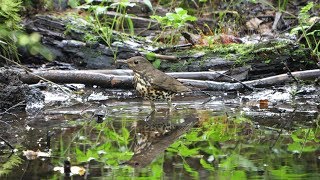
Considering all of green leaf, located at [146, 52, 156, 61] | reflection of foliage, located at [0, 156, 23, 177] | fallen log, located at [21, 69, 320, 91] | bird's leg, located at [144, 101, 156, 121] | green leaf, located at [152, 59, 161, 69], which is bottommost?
reflection of foliage, located at [0, 156, 23, 177]

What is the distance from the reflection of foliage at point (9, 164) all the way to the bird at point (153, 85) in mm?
2611

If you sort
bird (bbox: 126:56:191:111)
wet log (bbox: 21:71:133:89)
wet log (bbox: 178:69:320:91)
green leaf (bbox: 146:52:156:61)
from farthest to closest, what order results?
1. green leaf (bbox: 146:52:156:61)
2. wet log (bbox: 178:69:320:91)
3. wet log (bbox: 21:71:133:89)
4. bird (bbox: 126:56:191:111)

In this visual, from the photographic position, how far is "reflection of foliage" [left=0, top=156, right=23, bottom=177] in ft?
14.4

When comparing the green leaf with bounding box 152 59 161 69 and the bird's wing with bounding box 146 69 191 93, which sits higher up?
the green leaf with bounding box 152 59 161 69

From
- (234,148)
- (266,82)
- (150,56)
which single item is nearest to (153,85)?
(150,56)

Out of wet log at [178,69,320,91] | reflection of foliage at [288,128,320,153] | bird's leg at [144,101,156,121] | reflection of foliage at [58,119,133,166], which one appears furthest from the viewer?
wet log at [178,69,320,91]

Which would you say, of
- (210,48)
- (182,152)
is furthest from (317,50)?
(182,152)

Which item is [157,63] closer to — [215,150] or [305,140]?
[305,140]

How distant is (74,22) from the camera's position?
9391 millimetres

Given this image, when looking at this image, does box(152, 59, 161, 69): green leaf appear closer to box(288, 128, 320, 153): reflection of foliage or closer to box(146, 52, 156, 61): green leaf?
box(146, 52, 156, 61): green leaf

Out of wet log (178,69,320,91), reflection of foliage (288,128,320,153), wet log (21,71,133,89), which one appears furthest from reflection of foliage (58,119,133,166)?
wet log (178,69,320,91)

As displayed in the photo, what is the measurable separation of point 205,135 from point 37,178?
1897 mm

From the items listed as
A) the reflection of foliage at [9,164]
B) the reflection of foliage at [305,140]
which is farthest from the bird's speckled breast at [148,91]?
the reflection of foliage at [9,164]

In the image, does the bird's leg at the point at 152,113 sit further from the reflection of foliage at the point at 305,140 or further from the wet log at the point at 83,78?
the reflection of foliage at the point at 305,140
